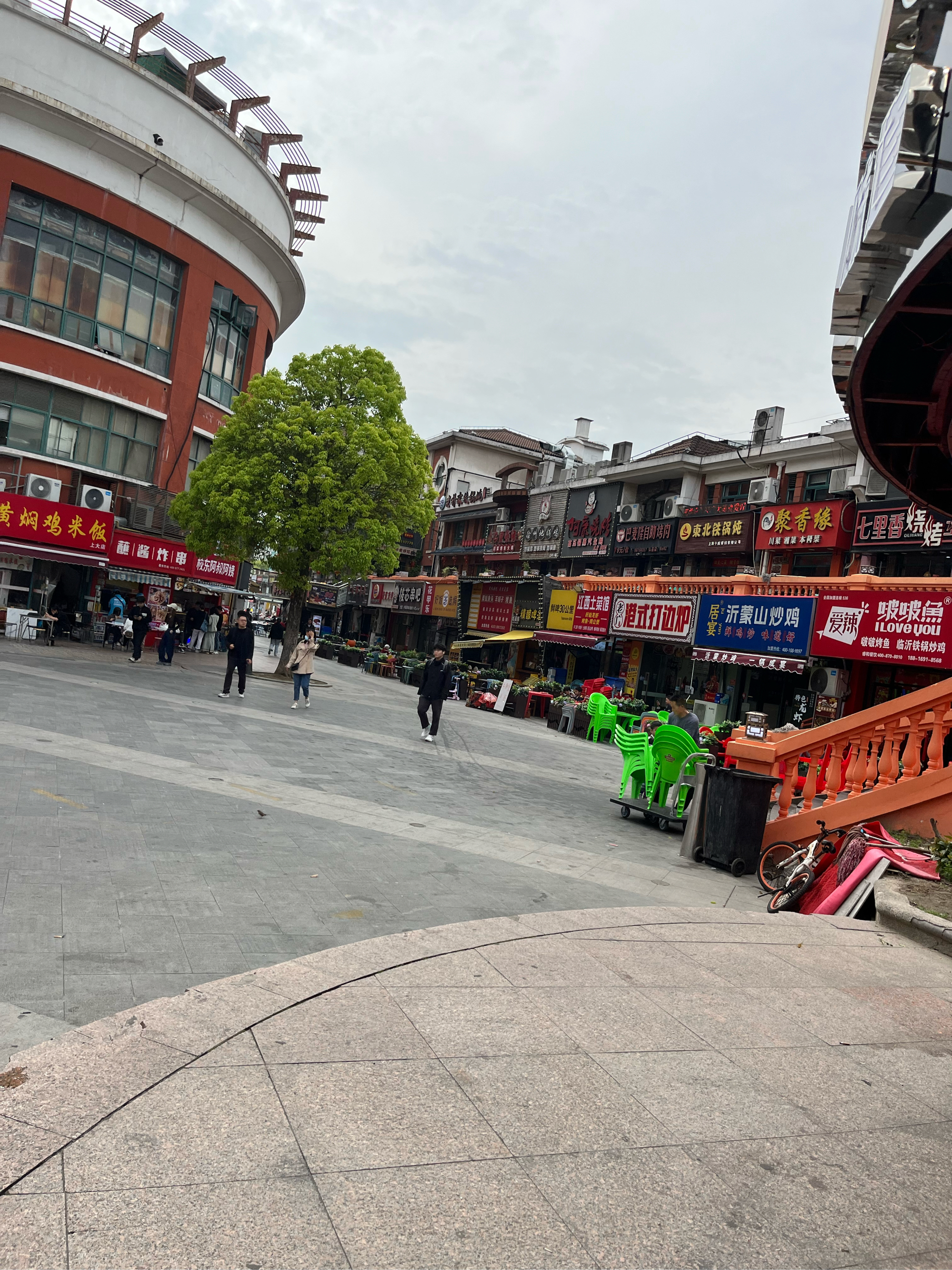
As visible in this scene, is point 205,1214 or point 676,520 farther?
point 676,520

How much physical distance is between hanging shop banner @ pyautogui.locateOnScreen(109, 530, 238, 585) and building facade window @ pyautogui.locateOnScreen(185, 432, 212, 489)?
9.56ft

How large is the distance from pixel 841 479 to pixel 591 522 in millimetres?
12166

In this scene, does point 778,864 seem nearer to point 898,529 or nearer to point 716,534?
point 898,529

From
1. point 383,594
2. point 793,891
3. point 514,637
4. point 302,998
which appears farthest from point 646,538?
point 302,998

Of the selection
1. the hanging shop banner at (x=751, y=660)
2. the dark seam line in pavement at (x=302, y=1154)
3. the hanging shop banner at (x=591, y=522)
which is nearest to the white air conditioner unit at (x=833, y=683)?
the hanging shop banner at (x=751, y=660)

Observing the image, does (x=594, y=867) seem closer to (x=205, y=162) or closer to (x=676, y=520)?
(x=676, y=520)

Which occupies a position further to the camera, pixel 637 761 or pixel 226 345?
pixel 226 345

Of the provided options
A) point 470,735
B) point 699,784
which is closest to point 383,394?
point 470,735

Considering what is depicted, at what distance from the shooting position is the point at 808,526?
24531mm

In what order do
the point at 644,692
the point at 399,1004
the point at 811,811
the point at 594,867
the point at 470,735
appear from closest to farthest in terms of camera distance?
the point at 399,1004
the point at 594,867
the point at 811,811
the point at 470,735
the point at 644,692

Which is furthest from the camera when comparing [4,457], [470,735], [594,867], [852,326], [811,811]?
[4,457]

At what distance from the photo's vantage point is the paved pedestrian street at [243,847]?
184 inches

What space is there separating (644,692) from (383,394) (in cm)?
1257

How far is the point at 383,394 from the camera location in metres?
24.9
